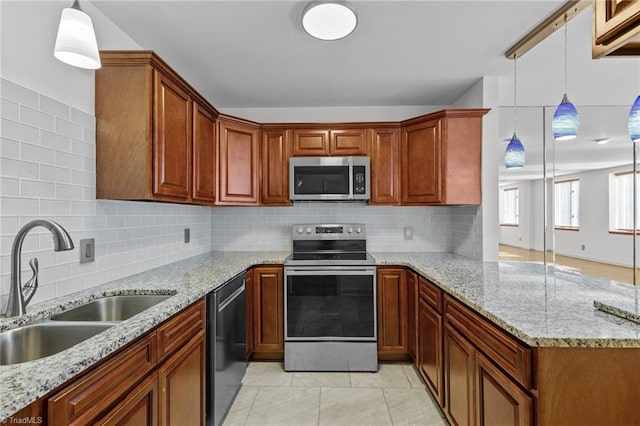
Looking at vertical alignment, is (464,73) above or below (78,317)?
above

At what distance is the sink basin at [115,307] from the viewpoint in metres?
Answer: 1.56

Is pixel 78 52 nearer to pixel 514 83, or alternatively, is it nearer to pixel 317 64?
pixel 317 64

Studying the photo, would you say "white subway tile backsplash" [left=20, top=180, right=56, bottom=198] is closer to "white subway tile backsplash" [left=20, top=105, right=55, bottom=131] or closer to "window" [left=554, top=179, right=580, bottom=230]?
"white subway tile backsplash" [left=20, top=105, right=55, bottom=131]

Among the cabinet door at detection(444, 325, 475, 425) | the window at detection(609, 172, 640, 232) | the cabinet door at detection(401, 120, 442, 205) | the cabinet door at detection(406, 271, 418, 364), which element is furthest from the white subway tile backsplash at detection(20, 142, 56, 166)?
the window at detection(609, 172, 640, 232)

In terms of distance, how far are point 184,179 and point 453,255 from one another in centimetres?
246

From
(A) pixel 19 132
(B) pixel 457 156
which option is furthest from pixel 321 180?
(A) pixel 19 132

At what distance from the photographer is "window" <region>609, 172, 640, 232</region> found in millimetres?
5352

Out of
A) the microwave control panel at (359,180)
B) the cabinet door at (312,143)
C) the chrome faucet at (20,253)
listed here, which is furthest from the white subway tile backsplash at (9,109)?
the microwave control panel at (359,180)

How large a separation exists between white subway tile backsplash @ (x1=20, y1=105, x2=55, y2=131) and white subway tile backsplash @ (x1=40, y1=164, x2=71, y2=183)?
0.58ft

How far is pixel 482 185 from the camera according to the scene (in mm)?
2750

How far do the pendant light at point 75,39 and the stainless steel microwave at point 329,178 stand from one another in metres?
1.88

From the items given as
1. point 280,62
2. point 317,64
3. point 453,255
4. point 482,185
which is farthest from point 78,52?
point 453,255

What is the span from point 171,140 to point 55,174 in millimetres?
630

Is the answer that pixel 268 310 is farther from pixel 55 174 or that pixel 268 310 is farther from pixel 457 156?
pixel 457 156
